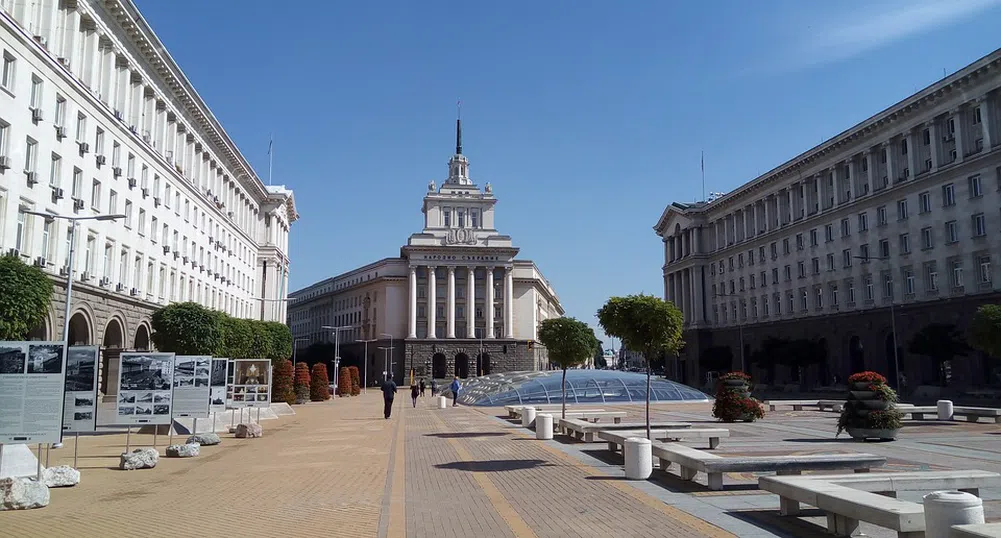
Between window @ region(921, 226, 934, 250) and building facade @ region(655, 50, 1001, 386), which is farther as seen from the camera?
window @ region(921, 226, 934, 250)

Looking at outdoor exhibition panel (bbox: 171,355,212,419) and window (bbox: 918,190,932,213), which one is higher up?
window (bbox: 918,190,932,213)

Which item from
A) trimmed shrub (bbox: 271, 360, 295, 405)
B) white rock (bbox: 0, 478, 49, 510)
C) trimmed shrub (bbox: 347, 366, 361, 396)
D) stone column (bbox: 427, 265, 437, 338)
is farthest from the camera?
stone column (bbox: 427, 265, 437, 338)

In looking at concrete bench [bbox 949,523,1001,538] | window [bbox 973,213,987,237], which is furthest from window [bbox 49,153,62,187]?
window [bbox 973,213,987,237]

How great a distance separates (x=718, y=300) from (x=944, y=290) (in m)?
38.1

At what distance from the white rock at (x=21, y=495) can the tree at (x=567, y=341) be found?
20910 millimetres

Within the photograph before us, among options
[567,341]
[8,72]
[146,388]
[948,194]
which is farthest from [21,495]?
[948,194]

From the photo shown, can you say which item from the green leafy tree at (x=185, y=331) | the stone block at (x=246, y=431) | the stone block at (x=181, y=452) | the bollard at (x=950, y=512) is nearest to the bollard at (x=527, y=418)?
the stone block at (x=246, y=431)

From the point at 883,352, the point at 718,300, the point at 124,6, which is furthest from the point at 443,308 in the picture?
the point at 124,6

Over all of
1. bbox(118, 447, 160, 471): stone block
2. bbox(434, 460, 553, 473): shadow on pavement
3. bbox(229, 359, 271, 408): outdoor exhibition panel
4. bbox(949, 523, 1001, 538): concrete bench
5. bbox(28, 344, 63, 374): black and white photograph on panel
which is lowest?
bbox(434, 460, 553, 473): shadow on pavement

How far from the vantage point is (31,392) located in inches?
526

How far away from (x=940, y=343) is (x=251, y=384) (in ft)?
132

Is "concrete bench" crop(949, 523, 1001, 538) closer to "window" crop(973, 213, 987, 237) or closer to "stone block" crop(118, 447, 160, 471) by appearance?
"stone block" crop(118, 447, 160, 471)

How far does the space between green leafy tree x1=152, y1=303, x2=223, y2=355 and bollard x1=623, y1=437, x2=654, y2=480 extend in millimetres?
30157

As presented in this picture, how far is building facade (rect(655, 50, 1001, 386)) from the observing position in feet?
160
